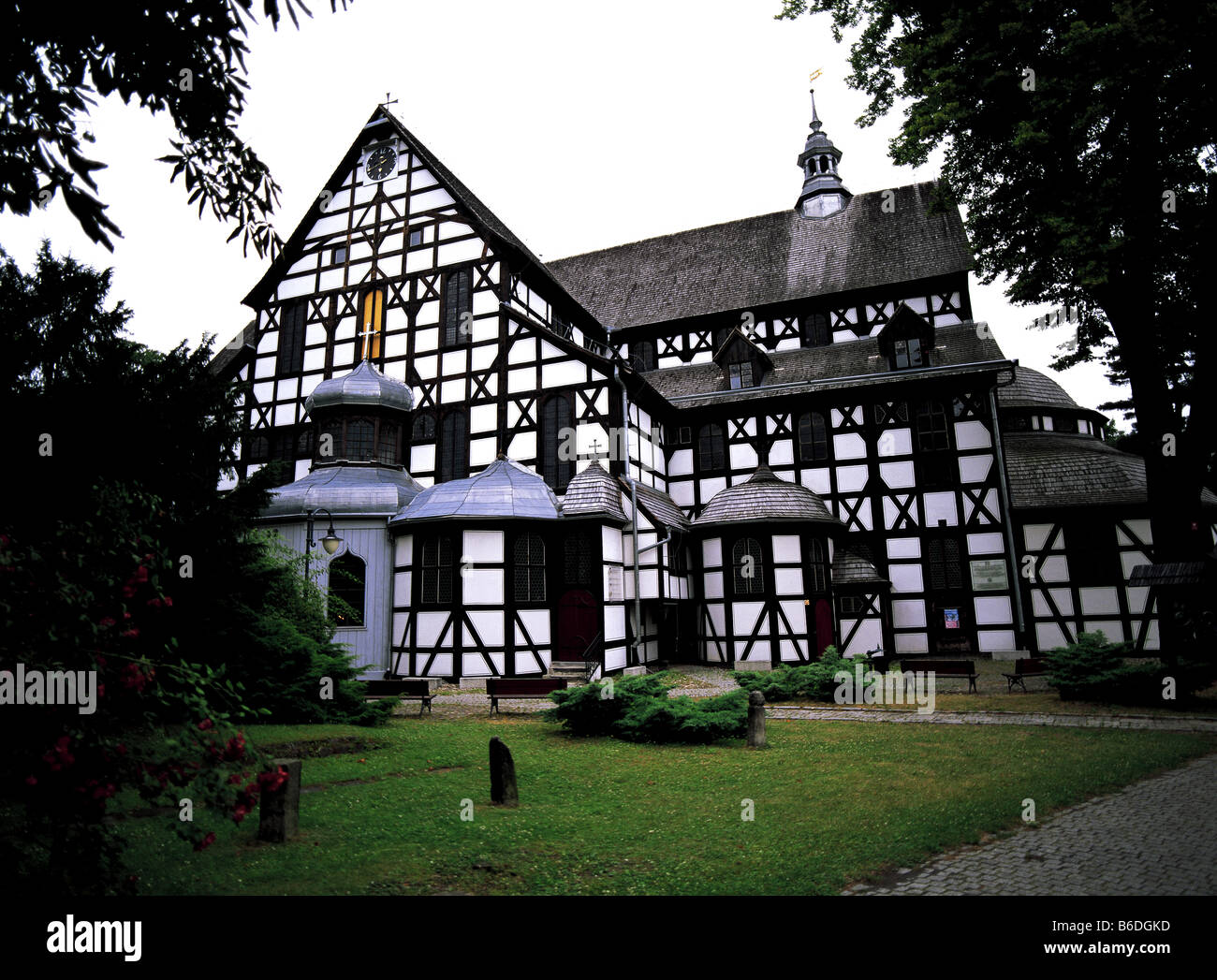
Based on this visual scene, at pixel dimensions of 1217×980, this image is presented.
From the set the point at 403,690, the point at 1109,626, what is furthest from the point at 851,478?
the point at 403,690

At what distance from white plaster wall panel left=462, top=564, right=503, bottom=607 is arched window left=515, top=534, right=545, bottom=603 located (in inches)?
20.8

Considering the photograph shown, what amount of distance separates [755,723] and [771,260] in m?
24.5

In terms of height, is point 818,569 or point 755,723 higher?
point 818,569

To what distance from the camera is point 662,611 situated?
23.7 metres

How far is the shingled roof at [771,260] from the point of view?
2892 centimetres

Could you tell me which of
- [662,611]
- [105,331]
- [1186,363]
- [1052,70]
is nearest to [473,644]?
[662,611]

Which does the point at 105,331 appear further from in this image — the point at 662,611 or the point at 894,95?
the point at 662,611

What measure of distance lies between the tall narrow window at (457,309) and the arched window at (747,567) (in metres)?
11.0

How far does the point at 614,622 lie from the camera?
20.7 metres

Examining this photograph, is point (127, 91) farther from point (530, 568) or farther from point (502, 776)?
point (530, 568)

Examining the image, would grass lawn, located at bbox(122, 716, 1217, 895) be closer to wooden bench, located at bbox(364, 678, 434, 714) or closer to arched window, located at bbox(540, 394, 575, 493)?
wooden bench, located at bbox(364, 678, 434, 714)

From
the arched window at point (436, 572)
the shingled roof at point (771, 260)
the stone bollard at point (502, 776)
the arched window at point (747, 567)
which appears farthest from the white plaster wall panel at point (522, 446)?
the stone bollard at point (502, 776)
